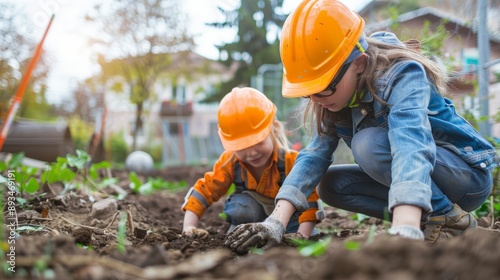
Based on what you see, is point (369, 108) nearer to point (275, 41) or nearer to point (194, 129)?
point (275, 41)

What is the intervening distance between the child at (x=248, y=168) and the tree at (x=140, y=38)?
14.3m

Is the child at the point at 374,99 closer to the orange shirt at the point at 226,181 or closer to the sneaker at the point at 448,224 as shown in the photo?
the sneaker at the point at 448,224

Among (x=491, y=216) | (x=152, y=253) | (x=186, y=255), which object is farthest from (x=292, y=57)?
(x=491, y=216)

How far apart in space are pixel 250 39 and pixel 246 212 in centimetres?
1610

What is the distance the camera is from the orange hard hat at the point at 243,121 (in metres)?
2.80

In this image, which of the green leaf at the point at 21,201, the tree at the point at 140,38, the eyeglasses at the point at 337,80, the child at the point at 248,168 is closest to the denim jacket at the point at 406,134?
the eyeglasses at the point at 337,80

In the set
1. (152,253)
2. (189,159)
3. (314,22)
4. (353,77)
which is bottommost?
(189,159)

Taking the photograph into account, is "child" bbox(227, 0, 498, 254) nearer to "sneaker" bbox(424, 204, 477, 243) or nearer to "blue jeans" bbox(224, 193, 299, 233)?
"sneaker" bbox(424, 204, 477, 243)

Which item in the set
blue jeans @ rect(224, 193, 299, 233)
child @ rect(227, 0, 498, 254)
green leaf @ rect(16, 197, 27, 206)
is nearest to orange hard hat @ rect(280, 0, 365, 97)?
child @ rect(227, 0, 498, 254)

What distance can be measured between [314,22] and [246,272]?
133 cm

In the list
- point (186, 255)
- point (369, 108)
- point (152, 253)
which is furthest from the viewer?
point (369, 108)

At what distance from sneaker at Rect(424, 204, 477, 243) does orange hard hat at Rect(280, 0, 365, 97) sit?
81 cm

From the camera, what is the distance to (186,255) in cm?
160

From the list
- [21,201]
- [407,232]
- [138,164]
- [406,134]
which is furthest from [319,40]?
[138,164]
